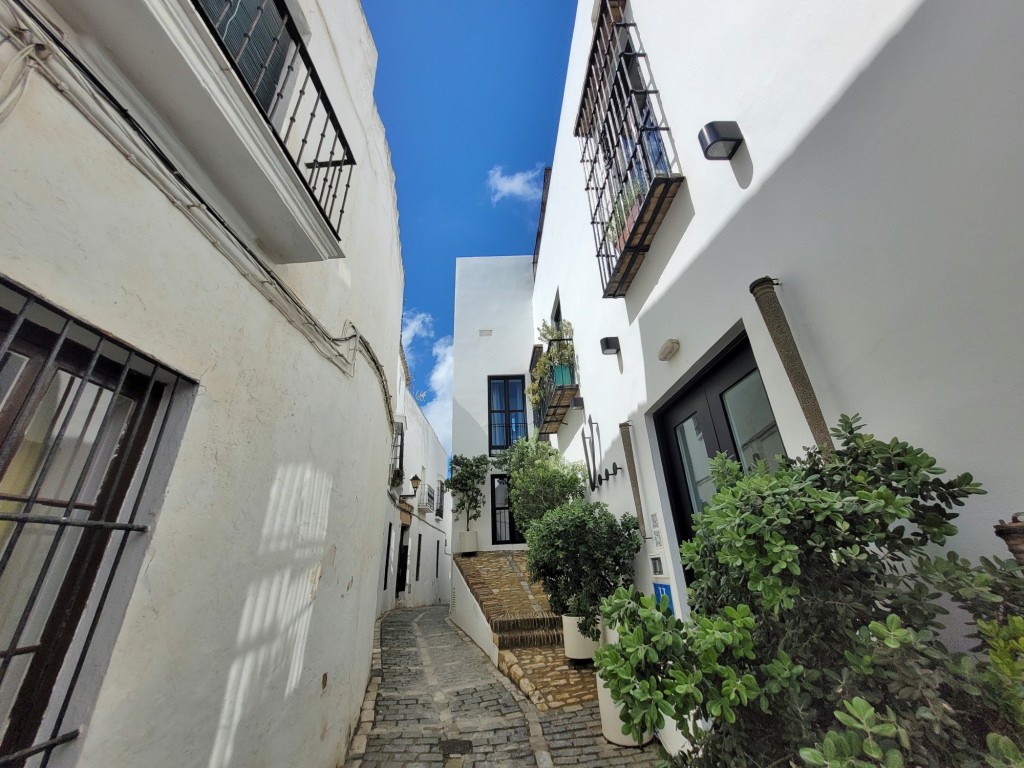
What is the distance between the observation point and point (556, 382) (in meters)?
7.16

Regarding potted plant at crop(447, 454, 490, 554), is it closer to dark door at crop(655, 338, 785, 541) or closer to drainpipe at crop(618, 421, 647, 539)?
drainpipe at crop(618, 421, 647, 539)

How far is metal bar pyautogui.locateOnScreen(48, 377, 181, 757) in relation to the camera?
1262 mm

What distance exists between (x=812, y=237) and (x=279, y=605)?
11.1ft

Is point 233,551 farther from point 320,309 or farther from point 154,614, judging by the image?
point 320,309

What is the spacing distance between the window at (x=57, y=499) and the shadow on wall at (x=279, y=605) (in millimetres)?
762

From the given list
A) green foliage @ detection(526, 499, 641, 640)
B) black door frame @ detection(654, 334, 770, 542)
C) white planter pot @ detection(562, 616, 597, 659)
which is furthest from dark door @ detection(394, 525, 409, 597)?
black door frame @ detection(654, 334, 770, 542)

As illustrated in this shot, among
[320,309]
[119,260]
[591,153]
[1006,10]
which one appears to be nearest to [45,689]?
[119,260]

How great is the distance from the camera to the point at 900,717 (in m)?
1.06

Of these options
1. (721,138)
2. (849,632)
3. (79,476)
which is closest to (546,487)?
(721,138)

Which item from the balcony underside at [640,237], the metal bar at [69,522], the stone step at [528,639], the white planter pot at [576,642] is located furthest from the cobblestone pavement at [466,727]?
the balcony underside at [640,237]

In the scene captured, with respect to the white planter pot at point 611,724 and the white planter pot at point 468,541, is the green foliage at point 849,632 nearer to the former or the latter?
the white planter pot at point 611,724

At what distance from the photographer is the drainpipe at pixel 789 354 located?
1.78 m

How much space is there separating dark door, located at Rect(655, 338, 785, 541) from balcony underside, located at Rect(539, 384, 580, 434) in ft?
9.97

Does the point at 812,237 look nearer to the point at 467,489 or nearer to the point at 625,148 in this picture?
the point at 625,148
